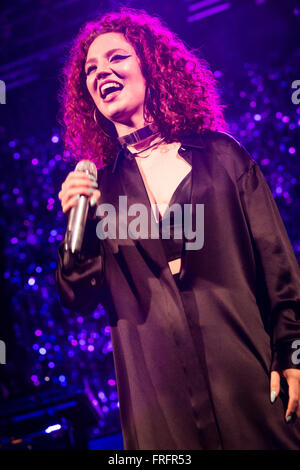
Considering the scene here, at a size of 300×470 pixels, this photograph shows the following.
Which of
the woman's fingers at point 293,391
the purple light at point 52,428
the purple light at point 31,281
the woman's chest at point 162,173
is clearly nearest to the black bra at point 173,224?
the woman's chest at point 162,173

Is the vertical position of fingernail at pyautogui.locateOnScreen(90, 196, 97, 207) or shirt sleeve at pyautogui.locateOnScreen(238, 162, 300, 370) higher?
fingernail at pyautogui.locateOnScreen(90, 196, 97, 207)

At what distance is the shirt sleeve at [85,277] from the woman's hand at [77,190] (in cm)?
18

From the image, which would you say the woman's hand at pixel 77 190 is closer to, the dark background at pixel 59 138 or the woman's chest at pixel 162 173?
the woman's chest at pixel 162 173

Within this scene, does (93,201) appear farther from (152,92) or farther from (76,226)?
(152,92)

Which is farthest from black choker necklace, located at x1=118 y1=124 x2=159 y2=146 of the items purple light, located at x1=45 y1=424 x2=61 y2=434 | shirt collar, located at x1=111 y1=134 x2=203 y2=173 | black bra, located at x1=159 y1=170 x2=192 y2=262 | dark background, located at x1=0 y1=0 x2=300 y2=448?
dark background, located at x1=0 y1=0 x2=300 y2=448

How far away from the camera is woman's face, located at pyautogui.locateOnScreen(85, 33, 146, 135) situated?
1.66 m

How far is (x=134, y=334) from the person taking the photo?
1.34 meters

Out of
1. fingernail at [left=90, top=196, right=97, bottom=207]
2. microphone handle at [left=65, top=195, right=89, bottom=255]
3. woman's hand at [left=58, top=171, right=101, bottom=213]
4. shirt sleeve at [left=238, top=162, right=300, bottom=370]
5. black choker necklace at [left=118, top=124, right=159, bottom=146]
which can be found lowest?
shirt sleeve at [left=238, top=162, right=300, bottom=370]

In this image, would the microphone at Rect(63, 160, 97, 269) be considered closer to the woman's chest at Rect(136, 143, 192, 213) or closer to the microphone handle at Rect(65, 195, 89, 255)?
the microphone handle at Rect(65, 195, 89, 255)

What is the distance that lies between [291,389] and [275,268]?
369 millimetres

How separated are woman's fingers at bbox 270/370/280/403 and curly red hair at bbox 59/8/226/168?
97cm

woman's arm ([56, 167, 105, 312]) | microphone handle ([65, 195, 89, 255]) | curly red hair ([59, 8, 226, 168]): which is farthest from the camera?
curly red hair ([59, 8, 226, 168])

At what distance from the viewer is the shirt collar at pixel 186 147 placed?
5.22ft

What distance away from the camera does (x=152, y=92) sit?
183 cm
